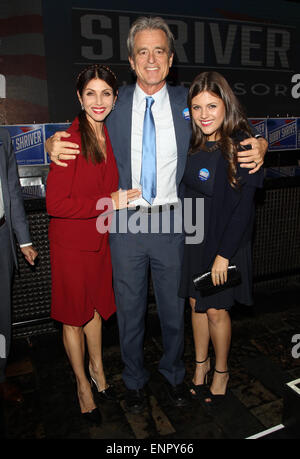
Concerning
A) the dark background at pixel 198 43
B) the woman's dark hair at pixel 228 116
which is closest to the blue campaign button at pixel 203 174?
the woman's dark hair at pixel 228 116

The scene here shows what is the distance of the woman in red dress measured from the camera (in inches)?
64.0

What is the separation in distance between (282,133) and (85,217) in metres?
4.88

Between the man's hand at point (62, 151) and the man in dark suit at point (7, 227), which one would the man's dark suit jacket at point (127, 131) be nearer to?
the man's hand at point (62, 151)

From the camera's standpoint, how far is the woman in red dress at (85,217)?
5.33 feet

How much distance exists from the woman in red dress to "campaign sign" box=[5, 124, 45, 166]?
3016 mm

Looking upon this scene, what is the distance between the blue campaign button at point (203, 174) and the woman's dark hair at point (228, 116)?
0.35 ft

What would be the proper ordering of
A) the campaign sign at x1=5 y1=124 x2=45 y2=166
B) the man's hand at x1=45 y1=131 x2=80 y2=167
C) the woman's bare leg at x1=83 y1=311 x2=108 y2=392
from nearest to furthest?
the man's hand at x1=45 y1=131 x2=80 y2=167, the woman's bare leg at x1=83 y1=311 x2=108 y2=392, the campaign sign at x1=5 y1=124 x2=45 y2=166

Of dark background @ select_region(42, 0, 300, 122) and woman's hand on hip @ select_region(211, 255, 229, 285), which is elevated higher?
dark background @ select_region(42, 0, 300, 122)

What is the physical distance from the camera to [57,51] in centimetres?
447

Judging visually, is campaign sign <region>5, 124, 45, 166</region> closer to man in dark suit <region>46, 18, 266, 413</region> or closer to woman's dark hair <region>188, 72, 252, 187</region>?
man in dark suit <region>46, 18, 266, 413</region>

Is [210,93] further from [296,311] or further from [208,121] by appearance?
[296,311]

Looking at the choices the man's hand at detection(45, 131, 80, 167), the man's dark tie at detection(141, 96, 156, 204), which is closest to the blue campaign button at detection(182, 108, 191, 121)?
the man's dark tie at detection(141, 96, 156, 204)

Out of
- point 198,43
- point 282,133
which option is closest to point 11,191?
point 198,43
